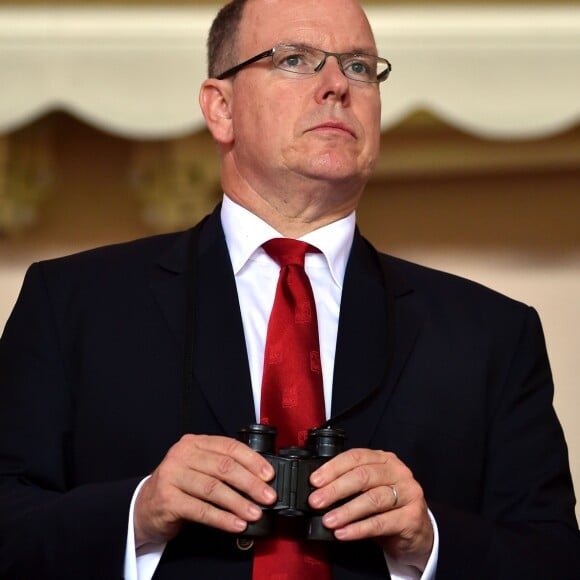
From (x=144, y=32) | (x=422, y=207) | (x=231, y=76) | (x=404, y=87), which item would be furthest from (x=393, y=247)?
(x=231, y=76)

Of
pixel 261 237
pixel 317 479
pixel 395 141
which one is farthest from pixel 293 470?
pixel 395 141

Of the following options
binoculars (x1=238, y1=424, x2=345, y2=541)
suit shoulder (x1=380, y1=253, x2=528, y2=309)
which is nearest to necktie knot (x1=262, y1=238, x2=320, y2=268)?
suit shoulder (x1=380, y1=253, x2=528, y2=309)

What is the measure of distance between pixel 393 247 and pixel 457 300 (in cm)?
133

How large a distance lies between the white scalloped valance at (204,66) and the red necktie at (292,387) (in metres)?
1.11

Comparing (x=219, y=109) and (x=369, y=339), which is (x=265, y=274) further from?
(x=219, y=109)

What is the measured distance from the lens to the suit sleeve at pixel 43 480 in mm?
1680

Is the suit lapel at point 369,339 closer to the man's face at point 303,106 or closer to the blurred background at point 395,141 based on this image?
the man's face at point 303,106

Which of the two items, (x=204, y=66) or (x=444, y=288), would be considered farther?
(x=204, y=66)

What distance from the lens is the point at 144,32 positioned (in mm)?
2969

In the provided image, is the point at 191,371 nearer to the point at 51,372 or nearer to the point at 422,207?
the point at 51,372

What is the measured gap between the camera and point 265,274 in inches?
75.1

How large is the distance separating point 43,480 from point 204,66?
1350 millimetres

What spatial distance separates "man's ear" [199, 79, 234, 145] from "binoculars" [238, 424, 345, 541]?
610 millimetres

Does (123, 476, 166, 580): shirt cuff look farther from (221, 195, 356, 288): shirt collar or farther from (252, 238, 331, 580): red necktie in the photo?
(221, 195, 356, 288): shirt collar
